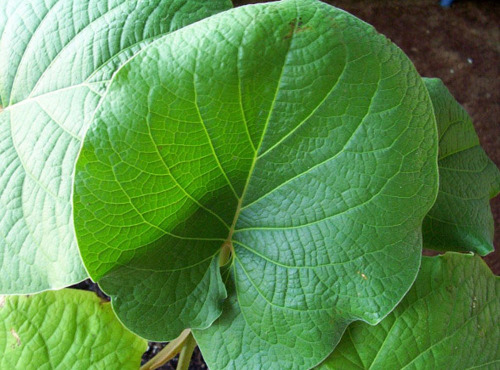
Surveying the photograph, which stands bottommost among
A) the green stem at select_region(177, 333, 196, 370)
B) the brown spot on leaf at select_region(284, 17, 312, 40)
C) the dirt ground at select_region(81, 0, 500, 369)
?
the dirt ground at select_region(81, 0, 500, 369)

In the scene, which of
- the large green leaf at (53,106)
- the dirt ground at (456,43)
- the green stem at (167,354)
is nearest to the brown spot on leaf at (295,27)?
the large green leaf at (53,106)

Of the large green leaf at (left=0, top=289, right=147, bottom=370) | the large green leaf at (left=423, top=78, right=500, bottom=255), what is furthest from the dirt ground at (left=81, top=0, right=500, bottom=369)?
the large green leaf at (left=0, top=289, right=147, bottom=370)

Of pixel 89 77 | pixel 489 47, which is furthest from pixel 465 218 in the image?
pixel 489 47

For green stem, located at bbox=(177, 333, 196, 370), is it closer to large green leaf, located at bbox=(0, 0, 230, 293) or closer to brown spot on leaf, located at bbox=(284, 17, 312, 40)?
large green leaf, located at bbox=(0, 0, 230, 293)

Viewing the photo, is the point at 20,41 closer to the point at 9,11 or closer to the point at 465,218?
the point at 9,11

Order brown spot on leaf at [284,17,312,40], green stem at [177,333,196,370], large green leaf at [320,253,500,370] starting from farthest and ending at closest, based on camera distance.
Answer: green stem at [177,333,196,370] → large green leaf at [320,253,500,370] → brown spot on leaf at [284,17,312,40]

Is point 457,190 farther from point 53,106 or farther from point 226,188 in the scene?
point 53,106
